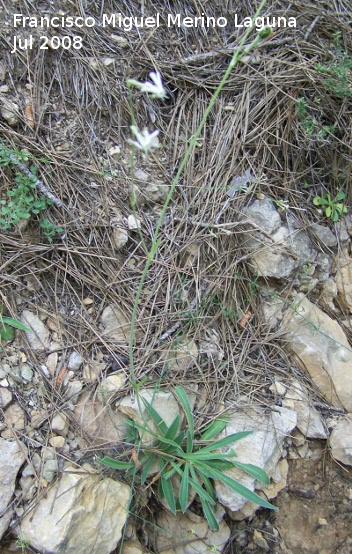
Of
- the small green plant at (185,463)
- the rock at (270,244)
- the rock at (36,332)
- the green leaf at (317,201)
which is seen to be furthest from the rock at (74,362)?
the green leaf at (317,201)

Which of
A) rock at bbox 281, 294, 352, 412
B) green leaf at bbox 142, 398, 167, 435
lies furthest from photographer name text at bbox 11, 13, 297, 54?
green leaf at bbox 142, 398, 167, 435

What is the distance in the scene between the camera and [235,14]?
253 centimetres

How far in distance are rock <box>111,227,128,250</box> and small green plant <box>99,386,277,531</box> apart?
0.76 metres

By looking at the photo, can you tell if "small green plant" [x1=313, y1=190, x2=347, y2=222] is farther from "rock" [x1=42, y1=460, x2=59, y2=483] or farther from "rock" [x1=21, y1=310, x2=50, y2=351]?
"rock" [x1=42, y1=460, x2=59, y2=483]

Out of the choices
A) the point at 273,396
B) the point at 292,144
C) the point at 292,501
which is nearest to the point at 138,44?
the point at 292,144

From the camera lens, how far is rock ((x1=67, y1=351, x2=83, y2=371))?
2.10 metres

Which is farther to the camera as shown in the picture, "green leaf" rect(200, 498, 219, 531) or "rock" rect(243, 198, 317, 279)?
Result: "rock" rect(243, 198, 317, 279)

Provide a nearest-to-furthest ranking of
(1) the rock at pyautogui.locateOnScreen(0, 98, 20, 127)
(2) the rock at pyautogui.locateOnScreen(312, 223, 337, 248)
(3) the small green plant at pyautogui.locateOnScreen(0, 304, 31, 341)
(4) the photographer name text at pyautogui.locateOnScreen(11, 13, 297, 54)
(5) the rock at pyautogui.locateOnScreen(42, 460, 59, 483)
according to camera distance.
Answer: (5) the rock at pyautogui.locateOnScreen(42, 460, 59, 483) → (3) the small green plant at pyautogui.locateOnScreen(0, 304, 31, 341) → (1) the rock at pyautogui.locateOnScreen(0, 98, 20, 127) → (4) the photographer name text at pyautogui.locateOnScreen(11, 13, 297, 54) → (2) the rock at pyautogui.locateOnScreen(312, 223, 337, 248)

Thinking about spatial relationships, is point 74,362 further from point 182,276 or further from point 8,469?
point 182,276

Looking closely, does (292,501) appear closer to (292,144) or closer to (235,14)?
(292,144)

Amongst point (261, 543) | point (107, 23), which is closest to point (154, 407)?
point (261, 543)

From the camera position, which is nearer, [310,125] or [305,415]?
[305,415]

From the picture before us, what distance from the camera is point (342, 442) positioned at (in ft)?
7.44

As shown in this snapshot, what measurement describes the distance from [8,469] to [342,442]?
1596mm
